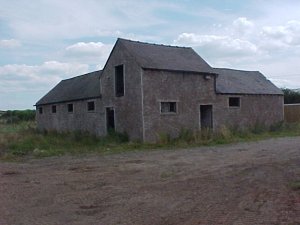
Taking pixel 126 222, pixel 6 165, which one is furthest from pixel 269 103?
pixel 126 222

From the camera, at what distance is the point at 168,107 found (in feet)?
86.6

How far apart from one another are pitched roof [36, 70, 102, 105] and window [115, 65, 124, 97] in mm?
2119

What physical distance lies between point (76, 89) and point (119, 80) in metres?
8.08

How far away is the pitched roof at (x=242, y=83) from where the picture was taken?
3102 centimetres

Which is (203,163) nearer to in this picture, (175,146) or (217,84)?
(175,146)

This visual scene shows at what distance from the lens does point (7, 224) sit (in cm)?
775

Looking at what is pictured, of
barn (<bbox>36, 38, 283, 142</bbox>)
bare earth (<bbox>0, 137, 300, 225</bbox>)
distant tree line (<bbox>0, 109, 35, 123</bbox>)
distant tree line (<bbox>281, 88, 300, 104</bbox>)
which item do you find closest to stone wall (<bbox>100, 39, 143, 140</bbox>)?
barn (<bbox>36, 38, 283, 142</bbox>)

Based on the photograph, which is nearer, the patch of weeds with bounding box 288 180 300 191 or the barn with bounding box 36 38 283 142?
the patch of weeds with bounding box 288 180 300 191

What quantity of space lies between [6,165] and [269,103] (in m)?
22.0

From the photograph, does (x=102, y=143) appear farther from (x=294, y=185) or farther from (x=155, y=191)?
(x=294, y=185)

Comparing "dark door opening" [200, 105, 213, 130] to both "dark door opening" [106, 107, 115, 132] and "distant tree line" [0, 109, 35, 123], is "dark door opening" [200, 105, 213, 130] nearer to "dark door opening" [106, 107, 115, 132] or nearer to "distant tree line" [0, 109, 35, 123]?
"dark door opening" [106, 107, 115, 132]

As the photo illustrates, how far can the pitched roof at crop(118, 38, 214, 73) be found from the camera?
25922 millimetres

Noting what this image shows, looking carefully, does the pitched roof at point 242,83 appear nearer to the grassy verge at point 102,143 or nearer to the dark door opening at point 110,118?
the grassy verge at point 102,143

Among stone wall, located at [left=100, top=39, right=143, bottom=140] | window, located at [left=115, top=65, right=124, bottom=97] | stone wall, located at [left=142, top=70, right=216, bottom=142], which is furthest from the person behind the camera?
window, located at [left=115, top=65, right=124, bottom=97]
